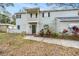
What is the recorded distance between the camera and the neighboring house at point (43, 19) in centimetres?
360

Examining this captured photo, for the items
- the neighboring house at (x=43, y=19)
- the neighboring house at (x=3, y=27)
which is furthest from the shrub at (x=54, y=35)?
the neighboring house at (x=3, y=27)

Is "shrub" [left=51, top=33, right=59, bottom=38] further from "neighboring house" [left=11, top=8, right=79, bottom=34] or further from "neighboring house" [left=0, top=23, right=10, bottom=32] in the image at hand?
"neighboring house" [left=0, top=23, right=10, bottom=32]

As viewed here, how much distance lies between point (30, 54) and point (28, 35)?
0.82 feet

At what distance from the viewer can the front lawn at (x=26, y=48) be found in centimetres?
357

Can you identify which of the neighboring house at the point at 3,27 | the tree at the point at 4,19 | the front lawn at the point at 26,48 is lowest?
the front lawn at the point at 26,48

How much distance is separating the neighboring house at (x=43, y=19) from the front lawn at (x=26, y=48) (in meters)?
0.13

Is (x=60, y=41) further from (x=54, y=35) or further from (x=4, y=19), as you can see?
(x=4, y=19)

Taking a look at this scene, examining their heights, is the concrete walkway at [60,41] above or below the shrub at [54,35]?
below

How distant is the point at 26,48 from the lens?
360cm

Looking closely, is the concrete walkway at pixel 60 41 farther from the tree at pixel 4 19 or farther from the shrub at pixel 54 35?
the tree at pixel 4 19

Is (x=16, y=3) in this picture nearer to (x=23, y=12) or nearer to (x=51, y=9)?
(x=23, y=12)

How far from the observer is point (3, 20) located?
142 inches

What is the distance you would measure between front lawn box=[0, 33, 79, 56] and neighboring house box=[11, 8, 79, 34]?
0.43 feet

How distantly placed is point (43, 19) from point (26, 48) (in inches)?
16.8
